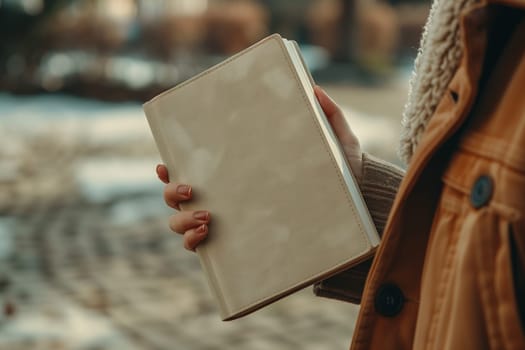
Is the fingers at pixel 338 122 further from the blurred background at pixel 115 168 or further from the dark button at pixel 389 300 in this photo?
the blurred background at pixel 115 168

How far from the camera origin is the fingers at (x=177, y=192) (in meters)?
1.56

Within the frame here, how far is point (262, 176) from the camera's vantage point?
5.01 feet

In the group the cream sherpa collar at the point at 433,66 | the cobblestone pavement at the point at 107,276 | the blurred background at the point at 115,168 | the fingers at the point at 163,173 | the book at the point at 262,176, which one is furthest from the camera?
the blurred background at the point at 115,168

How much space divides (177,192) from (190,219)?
0.05m

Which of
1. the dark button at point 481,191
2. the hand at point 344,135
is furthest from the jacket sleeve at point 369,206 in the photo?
the dark button at point 481,191

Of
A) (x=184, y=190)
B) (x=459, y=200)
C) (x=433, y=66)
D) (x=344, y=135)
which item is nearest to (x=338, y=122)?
(x=344, y=135)

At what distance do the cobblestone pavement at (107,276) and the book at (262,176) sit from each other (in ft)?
8.94

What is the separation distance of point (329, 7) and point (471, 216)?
22.9 metres

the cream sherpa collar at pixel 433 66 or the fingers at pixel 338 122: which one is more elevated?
the cream sherpa collar at pixel 433 66

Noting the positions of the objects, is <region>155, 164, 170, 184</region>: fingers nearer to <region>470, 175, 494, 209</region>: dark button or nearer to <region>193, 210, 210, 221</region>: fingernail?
<region>193, 210, 210, 221</region>: fingernail

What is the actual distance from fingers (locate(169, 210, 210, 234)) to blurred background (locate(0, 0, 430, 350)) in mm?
2703

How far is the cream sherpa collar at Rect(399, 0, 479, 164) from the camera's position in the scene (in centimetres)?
115

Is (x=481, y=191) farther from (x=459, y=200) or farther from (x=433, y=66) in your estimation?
(x=433, y=66)

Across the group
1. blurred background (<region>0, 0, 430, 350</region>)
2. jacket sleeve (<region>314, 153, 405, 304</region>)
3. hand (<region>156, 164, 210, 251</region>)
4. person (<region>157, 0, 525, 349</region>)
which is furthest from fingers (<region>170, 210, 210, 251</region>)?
blurred background (<region>0, 0, 430, 350</region>)
